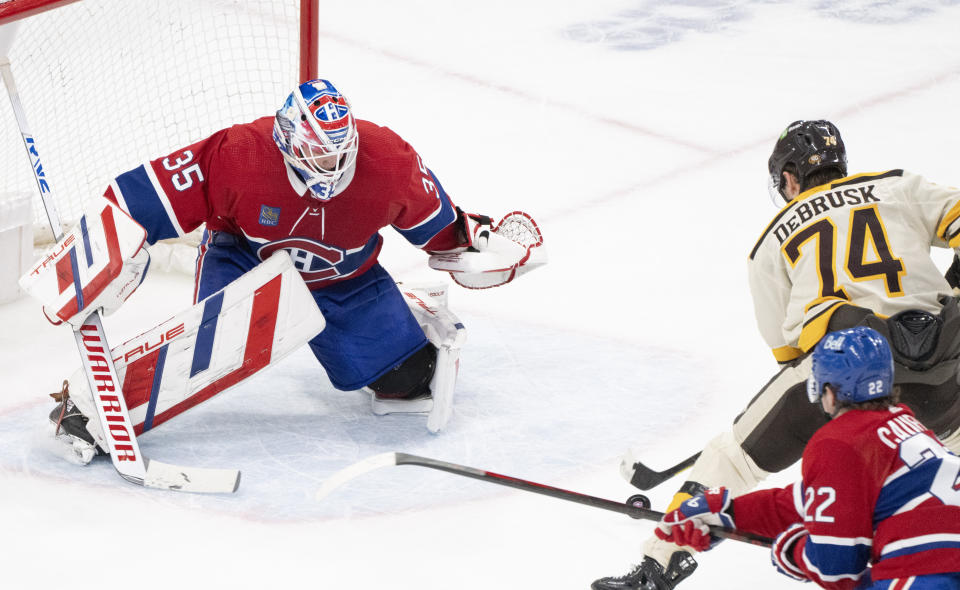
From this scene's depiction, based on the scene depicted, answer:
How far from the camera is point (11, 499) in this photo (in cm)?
254

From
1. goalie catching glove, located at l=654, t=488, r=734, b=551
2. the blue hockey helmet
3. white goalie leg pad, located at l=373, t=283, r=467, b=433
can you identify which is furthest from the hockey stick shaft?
white goalie leg pad, located at l=373, t=283, r=467, b=433

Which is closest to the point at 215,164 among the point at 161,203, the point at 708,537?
the point at 161,203

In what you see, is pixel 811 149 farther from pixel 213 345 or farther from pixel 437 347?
pixel 213 345

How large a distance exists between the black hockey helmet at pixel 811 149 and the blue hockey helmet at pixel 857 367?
2.00 feet

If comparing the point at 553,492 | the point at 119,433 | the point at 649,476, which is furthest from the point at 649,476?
the point at 119,433

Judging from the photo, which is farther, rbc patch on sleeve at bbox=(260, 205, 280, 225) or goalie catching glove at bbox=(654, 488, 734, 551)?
rbc patch on sleeve at bbox=(260, 205, 280, 225)

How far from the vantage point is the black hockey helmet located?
2.28 m

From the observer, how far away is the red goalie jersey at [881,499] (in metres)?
1.67

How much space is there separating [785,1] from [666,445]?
13.8 feet

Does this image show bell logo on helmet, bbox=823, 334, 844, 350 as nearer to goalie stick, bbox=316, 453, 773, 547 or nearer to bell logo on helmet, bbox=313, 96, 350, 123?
goalie stick, bbox=316, 453, 773, 547

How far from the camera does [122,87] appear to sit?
4238 mm

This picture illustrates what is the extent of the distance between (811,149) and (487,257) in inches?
36.5

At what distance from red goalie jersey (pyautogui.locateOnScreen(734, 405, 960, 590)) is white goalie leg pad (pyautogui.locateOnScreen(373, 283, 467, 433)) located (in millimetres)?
1236

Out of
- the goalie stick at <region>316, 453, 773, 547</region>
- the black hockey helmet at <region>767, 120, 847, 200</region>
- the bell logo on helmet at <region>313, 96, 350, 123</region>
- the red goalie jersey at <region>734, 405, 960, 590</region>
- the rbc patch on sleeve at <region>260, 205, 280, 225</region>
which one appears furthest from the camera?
the rbc patch on sleeve at <region>260, 205, 280, 225</region>
